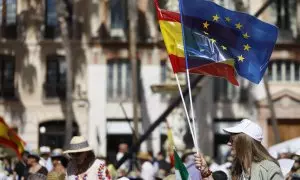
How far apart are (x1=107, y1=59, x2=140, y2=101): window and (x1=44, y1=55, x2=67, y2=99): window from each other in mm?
1754

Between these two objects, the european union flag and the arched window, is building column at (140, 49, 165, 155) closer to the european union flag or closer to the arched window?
the arched window

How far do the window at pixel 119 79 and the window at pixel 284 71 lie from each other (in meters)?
5.18

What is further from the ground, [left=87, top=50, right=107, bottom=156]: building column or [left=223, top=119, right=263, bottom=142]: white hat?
[left=223, top=119, right=263, bottom=142]: white hat

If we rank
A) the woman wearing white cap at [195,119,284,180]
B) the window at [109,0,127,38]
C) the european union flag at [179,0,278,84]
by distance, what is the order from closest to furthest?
the woman wearing white cap at [195,119,284,180]
the european union flag at [179,0,278,84]
the window at [109,0,127,38]

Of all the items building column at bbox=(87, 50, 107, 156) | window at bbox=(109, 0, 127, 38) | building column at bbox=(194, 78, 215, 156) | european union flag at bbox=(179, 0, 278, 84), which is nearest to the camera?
european union flag at bbox=(179, 0, 278, 84)

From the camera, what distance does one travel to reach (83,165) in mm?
9594

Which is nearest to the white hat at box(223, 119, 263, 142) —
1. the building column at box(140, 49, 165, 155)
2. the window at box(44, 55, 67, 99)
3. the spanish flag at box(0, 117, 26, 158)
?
the spanish flag at box(0, 117, 26, 158)

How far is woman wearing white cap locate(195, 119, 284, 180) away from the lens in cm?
697

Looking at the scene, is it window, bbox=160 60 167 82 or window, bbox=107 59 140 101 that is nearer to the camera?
window, bbox=107 59 140 101

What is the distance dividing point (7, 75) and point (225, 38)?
28.2 m

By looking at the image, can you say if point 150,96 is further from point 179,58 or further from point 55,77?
point 179,58

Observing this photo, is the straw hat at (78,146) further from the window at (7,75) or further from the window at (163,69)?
the window at (7,75)

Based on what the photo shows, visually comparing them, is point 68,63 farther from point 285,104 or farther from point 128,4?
point 285,104

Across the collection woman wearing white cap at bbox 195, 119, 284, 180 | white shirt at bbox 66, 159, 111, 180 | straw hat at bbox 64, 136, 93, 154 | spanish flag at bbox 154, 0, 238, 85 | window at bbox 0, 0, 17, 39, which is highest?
window at bbox 0, 0, 17, 39
